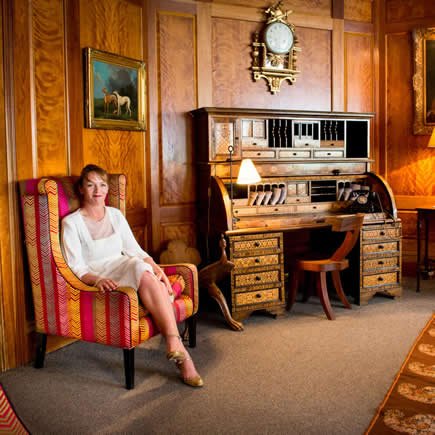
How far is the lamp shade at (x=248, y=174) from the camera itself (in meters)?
4.57

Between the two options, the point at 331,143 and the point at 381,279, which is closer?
the point at 381,279

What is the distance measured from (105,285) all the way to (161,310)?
35cm

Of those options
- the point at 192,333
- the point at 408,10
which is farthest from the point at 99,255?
the point at 408,10

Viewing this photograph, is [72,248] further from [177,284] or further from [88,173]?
[177,284]

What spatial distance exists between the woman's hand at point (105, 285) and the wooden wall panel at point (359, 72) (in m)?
3.68

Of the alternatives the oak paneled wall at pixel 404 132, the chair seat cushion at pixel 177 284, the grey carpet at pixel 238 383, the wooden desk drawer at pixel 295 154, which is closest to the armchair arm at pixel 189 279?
the chair seat cushion at pixel 177 284

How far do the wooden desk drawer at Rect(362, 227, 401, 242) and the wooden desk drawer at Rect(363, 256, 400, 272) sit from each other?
191 mm

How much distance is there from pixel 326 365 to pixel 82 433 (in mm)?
1586

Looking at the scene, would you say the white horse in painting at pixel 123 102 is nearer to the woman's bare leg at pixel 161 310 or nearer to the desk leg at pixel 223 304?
the desk leg at pixel 223 304

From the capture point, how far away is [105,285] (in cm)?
324

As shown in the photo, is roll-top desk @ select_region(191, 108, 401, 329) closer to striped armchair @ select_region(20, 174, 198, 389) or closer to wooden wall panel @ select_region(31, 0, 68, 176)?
striped armchair @ select_region(20, 174, 198, 389)

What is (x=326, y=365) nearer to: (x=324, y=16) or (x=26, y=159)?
(x=26, y=159)

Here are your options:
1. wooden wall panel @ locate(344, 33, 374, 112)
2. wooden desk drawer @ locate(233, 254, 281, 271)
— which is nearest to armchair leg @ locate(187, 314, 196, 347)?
wooden desk drawer @ locate(233, 254, 281, 271)

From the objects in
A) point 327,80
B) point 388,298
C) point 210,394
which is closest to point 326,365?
point 210,394
